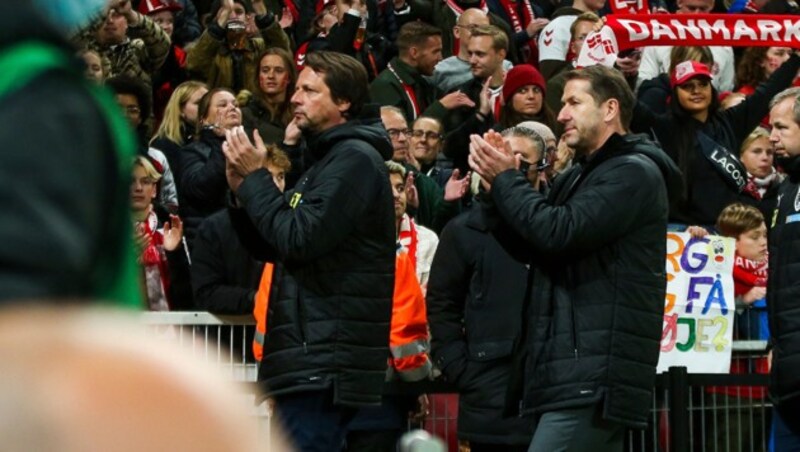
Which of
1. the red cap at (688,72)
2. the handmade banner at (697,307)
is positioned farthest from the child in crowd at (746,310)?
the red cap at (688,72)

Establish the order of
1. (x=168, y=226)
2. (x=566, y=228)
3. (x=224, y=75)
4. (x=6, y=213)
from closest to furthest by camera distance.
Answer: (x=6, y=213) < (x=566, y=228) < (x=168, y=226) < (x=224, y=75)

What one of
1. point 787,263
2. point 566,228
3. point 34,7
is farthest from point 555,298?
point 34,7

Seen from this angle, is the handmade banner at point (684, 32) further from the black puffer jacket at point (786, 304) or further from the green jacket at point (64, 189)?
the green jacket at point (64, 189)

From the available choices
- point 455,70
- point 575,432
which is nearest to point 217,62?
point 455,70

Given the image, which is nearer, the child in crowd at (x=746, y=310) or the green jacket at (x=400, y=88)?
the child in crowd at (x=746, y=310)

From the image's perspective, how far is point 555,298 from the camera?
6633mm

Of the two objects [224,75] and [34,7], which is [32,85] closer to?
[34,7]

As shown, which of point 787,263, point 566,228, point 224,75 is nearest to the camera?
point 566,228

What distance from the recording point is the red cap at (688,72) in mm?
10773

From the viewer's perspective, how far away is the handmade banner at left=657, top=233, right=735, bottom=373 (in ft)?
28.3

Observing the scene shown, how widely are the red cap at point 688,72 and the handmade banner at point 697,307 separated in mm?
2212

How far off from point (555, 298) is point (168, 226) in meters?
2.90

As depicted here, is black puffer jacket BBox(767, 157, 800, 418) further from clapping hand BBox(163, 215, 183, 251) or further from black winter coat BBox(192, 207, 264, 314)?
clapping hand BBox(163, 215, 183, 251)

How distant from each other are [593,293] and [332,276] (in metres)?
1.05
